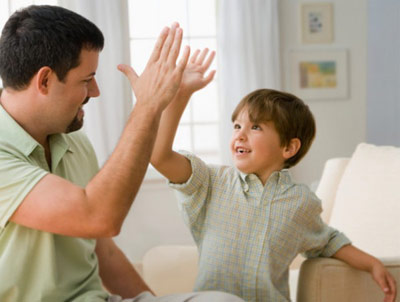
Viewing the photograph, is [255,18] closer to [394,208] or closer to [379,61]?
[379,61]

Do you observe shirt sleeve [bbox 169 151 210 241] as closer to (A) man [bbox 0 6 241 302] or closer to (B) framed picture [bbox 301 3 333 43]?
(A) man [bbox 0 6 241 302]

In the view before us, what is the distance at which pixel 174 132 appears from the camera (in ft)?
5.45

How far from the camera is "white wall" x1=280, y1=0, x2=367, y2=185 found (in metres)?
4.68

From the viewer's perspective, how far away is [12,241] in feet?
4.78

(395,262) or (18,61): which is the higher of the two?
(18,61)

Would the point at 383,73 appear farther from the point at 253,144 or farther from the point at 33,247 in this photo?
the point at 33,247

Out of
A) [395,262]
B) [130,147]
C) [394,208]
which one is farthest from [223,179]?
[394,208]

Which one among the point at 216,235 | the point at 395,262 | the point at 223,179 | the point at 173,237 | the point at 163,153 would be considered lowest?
the point at 173,237

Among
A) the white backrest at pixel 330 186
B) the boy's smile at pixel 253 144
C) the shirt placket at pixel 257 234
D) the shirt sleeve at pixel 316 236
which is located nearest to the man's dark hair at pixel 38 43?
the boy's smile at pixel 253 144

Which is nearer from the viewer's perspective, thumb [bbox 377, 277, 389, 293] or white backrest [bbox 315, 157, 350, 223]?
thumb [bbox 377, 277, 389, 293]

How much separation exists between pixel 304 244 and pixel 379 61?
303 cm

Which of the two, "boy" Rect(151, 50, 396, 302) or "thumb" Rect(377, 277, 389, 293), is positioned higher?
"boy" Rect(151, 50, 396, 302)

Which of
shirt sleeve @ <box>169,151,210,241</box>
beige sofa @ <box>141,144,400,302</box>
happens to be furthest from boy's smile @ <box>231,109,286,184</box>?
beige sofa @ <box>141,144,400,302</box>

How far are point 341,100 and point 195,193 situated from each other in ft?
10.8
